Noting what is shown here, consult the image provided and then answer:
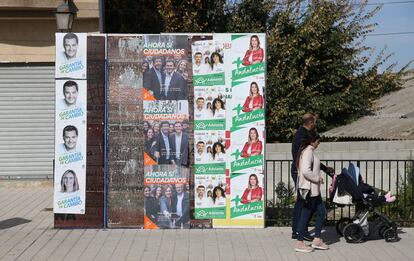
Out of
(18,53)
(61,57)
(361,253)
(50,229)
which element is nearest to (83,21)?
(18,53)

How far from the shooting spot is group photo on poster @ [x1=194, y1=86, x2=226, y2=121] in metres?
9.00

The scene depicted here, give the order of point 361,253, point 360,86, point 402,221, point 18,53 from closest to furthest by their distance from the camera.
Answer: point 361,253, point 402,221, point 18,53, point 360,86

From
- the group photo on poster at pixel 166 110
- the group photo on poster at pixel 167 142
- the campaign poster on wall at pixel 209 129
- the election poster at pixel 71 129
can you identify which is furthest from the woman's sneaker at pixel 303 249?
the election poster at pixel 71 129

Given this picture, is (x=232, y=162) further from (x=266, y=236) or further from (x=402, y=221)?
(x=402, y=221)

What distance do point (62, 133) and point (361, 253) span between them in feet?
15.1

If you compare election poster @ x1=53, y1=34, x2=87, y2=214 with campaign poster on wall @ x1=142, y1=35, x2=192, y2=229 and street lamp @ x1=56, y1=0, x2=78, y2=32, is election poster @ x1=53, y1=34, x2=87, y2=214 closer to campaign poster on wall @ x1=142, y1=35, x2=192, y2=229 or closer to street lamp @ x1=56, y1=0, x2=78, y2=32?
campaign poster on wall @ x1=142, y1=35, x2=192, y2=229

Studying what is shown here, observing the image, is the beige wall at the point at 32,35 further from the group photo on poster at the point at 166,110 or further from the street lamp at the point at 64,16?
the group photo on poster at the point at 166,110

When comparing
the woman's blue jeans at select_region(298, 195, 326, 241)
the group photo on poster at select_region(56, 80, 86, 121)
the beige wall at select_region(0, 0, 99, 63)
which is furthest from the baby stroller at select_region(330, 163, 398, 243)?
the beige wall at select_region(0, 0, 99, 63)

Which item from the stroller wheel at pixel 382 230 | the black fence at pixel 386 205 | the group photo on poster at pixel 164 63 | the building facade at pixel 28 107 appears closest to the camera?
the stroller wheel at pixel 382 230

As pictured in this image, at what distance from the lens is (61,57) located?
9.02 m

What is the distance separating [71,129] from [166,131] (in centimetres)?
142

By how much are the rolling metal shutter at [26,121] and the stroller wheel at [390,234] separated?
8561 millimetres

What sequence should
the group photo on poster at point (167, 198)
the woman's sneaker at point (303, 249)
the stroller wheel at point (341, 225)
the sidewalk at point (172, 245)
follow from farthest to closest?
the group photo on poster at point (167, 198), the stroller wheel at point (341, 225), the woman's sneaker at point (303, 249), the sidewalk at point (172, 245)

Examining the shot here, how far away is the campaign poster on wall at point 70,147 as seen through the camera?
29.6ft
